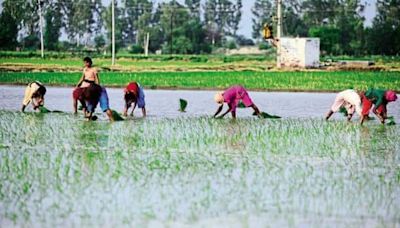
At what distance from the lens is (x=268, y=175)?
396 inches

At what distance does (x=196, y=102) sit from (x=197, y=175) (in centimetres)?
1270

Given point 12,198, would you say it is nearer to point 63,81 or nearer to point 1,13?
point 63,81

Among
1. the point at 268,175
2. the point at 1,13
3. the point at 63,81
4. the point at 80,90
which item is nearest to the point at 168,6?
the point at 1,13

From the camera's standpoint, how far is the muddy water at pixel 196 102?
1931cm

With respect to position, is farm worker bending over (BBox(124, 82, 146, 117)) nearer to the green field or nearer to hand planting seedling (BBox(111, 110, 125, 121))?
hand planting seedling (BBox(111, 110, 125, 121))

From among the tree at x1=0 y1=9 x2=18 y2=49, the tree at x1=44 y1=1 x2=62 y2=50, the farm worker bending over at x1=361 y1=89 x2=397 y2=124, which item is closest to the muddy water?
the farm worker bending over at x1=361 y1=89 x2=397 y2=124

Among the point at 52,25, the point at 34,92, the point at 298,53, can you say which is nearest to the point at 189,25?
the point at 52,25

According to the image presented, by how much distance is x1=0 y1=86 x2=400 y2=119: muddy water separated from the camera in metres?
19.3

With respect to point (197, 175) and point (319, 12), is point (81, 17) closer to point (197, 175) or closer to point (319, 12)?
point (319, 12)

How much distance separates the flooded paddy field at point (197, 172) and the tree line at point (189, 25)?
52.1 meters

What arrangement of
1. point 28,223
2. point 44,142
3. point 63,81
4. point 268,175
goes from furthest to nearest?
point 63,81 → point 44,142 → point 268,175 → point 28,223

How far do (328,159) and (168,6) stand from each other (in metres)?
84.3

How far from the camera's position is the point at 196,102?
22609mm

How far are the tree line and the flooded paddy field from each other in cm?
5214
